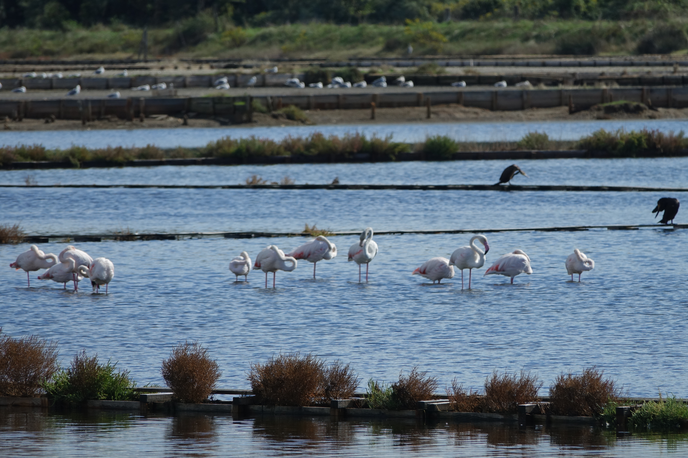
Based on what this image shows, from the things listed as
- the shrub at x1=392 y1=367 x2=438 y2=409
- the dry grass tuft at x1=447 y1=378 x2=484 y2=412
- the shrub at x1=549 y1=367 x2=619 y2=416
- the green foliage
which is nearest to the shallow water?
the shrub at x1=392 y1=367 x2=438 y2=409

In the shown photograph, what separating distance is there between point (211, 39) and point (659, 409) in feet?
324

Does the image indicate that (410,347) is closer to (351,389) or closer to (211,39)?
(351,389)

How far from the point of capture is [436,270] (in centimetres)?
1897

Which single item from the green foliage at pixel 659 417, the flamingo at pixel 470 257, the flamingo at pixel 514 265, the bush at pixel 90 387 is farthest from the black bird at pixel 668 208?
the bush at pixel 90 387

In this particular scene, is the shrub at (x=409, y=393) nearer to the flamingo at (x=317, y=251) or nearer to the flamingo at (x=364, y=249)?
the flamingo at (x=364, y=249)

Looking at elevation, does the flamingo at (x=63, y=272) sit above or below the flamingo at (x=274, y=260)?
below

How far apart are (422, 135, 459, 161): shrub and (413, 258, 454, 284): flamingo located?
21.6 m

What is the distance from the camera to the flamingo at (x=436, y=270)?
18953 mm

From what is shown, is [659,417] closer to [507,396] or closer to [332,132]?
[507,396]

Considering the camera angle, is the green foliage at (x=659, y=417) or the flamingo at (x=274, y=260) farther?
the flamingo at (x=274, y=260)

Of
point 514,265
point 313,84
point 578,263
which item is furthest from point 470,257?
point 313,84

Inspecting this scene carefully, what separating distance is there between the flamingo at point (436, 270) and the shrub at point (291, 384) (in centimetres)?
837

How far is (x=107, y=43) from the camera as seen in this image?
10644cm

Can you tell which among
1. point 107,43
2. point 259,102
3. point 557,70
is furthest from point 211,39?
point 259,102
